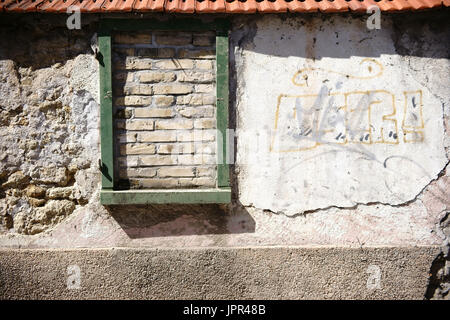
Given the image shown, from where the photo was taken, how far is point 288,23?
3043 millimetres

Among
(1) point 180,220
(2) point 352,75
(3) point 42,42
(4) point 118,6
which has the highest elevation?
(4) point 118,6

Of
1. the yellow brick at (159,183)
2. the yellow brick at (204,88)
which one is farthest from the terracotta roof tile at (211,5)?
the yellow brick at (159,183)

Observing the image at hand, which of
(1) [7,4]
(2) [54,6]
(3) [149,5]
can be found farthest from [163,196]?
(1) [7,4]

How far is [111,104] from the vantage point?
2963mm

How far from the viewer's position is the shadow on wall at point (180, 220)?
10.1 feet

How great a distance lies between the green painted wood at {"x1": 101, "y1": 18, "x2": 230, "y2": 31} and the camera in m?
2.93

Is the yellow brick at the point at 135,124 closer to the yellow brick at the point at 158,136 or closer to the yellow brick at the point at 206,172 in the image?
the yellow brick at the point at 158,136

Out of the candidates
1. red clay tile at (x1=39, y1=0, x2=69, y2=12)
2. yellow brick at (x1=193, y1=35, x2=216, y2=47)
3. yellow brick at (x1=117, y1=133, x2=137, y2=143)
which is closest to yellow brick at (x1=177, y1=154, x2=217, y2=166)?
yellow brick at (x1=117, y1=133, x2=137, y2=143)

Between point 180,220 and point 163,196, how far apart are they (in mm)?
288

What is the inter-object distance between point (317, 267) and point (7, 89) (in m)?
3.15

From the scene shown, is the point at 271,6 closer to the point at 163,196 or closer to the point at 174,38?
the point at 174,38

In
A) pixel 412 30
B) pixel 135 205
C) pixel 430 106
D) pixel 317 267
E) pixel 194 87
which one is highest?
pixel 412 30
